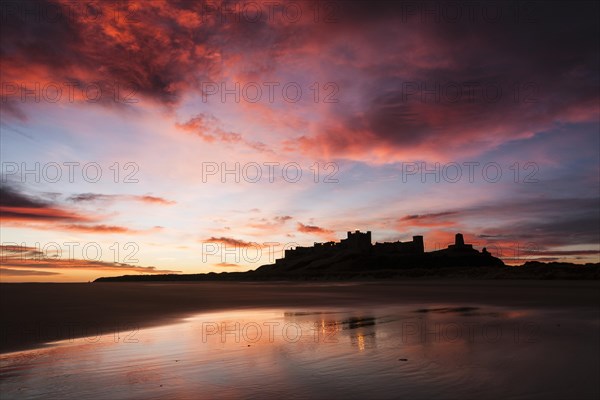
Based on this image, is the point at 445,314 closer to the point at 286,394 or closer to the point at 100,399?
the point at 286,394

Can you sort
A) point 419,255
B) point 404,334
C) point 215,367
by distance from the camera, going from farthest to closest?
point 419,255 → point 404,334 → point 215,367

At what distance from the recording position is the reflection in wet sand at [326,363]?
6.29 meters

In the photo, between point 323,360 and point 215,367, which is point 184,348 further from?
point 323,360

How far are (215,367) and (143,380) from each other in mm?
1370

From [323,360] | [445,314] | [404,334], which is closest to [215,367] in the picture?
[323,360]

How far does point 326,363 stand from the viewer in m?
8.05

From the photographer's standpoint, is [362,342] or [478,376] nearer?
[478,376]

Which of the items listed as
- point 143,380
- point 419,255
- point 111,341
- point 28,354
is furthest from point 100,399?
point 419,255

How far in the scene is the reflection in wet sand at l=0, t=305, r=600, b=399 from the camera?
6285 millimetres

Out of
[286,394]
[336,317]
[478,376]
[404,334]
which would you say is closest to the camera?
[286,394]

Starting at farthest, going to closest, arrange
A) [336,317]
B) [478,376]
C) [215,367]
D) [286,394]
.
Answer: [336,317] < [215,367] < [478,376] < [286,394]

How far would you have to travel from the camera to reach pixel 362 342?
403 inches

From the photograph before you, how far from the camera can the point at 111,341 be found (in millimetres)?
11422

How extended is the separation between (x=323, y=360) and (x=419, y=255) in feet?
544
